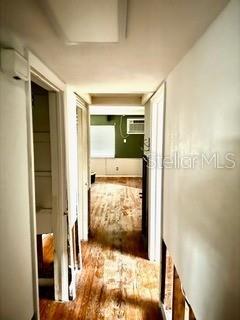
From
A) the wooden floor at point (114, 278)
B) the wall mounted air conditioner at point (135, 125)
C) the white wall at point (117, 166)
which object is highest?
the wall mounted air conditioner at point (135, 125)

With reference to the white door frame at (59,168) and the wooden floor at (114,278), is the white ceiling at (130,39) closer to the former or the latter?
the white door frame at (59,168)

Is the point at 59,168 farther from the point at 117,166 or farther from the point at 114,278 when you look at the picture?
the point at 117,166

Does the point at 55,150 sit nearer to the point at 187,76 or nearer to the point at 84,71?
the point at 84,71

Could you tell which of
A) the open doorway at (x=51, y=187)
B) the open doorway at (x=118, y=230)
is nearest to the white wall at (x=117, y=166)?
the open doorway at (x=118, y=230)

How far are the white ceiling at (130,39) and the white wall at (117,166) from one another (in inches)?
276

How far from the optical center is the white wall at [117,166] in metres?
9.03

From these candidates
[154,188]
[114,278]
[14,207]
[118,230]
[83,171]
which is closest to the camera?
[14,207]

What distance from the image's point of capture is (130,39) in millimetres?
1235

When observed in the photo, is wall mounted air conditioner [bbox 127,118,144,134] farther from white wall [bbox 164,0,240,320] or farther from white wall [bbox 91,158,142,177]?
white wall [bbox 164,0,240,320]

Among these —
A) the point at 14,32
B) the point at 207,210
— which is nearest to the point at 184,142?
the point at 207,210

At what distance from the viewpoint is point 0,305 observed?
3.43ft

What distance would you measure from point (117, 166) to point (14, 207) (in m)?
7.89

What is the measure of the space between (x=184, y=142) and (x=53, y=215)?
4.90 feet

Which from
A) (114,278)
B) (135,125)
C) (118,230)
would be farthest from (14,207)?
(135,125)
